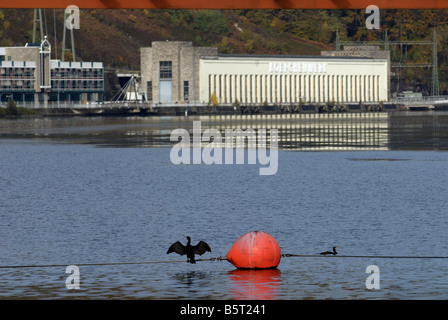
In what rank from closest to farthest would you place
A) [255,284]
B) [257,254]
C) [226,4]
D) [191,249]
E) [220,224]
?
[226,4] → [255,284] → [257,254] → [191,249] → [220,224]

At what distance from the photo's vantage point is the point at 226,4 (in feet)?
101

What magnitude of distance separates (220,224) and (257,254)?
1207 cm

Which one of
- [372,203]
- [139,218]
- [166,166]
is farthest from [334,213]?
[166,166]

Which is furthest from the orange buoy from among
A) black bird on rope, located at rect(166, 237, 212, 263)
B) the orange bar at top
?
the orange bar at top

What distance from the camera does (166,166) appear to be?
87375 millimetres

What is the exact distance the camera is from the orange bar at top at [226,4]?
30062 millimetres

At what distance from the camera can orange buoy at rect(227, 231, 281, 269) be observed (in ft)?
116

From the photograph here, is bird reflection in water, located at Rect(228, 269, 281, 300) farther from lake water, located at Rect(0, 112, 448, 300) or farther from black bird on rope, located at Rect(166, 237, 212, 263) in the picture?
black bird on rope, located at Rect(166, 237, 212, 263)

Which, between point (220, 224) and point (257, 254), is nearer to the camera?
point (257, 254)

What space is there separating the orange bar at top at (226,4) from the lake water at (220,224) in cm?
838

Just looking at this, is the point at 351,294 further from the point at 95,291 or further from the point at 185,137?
the point at 185,137

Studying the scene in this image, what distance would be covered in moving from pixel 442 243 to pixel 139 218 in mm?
15637

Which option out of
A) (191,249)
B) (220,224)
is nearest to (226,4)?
(191,249)

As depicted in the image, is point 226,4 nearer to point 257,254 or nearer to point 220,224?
point 257,254
